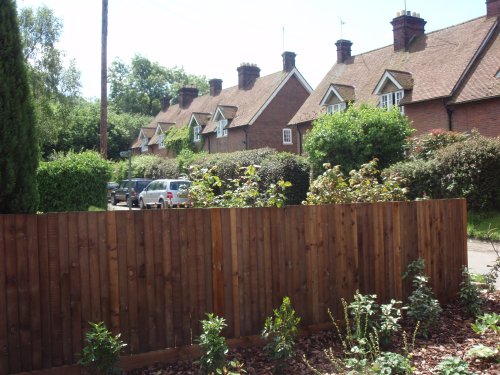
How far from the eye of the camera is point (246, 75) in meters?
42.3

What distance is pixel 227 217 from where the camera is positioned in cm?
535

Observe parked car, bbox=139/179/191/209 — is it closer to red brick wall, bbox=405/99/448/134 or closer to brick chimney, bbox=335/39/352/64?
red brick wall, bbox=405/99/448/134

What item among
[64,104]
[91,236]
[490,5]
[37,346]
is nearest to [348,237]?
[91,236]

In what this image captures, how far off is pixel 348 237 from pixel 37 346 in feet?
11.7

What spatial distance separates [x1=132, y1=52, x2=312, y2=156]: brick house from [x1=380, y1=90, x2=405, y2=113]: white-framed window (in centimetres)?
1142

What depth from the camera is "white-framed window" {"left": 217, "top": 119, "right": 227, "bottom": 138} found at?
39.2 m

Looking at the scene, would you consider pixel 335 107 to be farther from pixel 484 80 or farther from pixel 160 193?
pixel 160 193

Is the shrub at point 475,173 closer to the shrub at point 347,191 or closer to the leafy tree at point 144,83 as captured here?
the shrub at point 347,191

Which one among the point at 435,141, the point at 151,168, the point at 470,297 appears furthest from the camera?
the point at 151,168

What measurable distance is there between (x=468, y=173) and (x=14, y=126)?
15.2 meters

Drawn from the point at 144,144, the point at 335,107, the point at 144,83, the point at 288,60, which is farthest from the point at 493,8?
the point at 144,83

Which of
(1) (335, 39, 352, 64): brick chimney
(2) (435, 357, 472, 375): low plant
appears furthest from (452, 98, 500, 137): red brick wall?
(2) (435, 357, 472, 375): low plant

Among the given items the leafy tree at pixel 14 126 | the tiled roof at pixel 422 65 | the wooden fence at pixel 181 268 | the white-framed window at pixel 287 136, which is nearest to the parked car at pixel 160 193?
the tiled roof at pixel 422 65

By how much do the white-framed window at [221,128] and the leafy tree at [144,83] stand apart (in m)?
41.8
